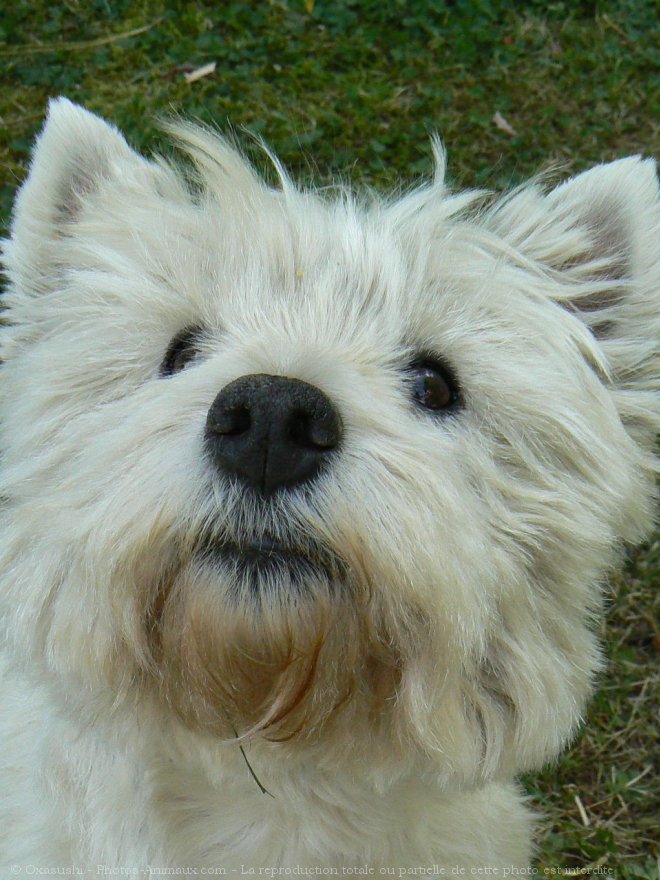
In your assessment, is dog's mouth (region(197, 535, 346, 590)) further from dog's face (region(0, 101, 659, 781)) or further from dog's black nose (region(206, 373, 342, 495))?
dog's black nose (region(206, 373, 342, 495))

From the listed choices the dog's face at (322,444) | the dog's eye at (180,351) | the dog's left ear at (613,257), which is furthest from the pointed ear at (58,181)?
the dog's left ear at (613,257)

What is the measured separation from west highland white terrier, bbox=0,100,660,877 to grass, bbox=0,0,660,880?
8.47 ft

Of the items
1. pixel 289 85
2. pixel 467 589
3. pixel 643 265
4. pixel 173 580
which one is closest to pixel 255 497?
pixel 173 580

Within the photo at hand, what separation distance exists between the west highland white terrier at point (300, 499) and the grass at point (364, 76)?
2.58m

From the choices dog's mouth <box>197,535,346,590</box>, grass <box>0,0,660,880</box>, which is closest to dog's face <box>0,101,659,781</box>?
dog's mouth <box>197,535,346,590</box>

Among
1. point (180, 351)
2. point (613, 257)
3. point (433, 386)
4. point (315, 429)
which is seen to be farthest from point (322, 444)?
point (613, 257)

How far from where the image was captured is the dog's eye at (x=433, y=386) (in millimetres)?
2428

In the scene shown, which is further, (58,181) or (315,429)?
(58,181)

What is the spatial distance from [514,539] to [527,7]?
4435 millimetres

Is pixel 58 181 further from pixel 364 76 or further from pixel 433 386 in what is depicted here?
pixel 364 76

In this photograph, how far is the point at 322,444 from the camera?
6.44ft

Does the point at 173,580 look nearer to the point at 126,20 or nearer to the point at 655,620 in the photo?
the point at 655,620

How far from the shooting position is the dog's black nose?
6.35 ft

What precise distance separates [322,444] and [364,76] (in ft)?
13.6
